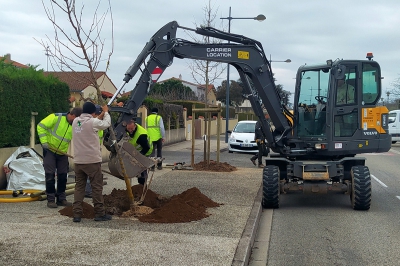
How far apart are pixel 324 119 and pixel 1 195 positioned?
639 cm

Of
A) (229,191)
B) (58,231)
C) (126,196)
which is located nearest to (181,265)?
(58,231)

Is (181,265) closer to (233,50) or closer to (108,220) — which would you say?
(108,220)

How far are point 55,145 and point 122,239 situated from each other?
9.70 ft

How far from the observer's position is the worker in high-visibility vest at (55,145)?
844 cm

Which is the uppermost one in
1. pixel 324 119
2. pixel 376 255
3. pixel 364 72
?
pixel 364 72

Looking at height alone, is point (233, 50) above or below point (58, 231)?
above

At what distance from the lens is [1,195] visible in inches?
368

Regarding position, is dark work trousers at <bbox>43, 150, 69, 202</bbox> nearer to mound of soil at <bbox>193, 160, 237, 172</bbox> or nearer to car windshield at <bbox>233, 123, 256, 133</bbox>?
mound of soil at <bbox>193, 160, 237, 172</bbox>

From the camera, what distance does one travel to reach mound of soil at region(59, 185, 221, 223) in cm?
748

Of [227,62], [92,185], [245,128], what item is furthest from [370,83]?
[245,128]

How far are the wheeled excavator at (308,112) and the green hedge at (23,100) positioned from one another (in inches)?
136

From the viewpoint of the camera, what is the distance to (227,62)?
9.69m

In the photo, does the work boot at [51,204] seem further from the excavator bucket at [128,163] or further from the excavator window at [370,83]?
the excavator window at [370,83]

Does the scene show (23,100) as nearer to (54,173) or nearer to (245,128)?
(54,173)
